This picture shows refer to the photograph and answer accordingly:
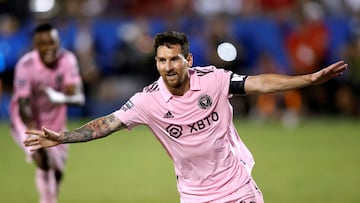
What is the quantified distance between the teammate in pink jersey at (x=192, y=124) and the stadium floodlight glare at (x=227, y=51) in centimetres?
1338

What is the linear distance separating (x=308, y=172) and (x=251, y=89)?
7.36 meters

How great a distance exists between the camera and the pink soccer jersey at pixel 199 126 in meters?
7.38

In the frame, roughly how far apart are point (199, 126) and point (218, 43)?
45.3 feet

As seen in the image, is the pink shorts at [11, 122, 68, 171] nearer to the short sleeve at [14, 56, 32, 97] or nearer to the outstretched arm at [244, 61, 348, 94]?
the short sleeve at [14, 56, 32, 97]

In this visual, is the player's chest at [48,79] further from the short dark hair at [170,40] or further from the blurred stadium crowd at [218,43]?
the blurred stadium crowd at [218,43]

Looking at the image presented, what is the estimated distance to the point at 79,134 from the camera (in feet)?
24.5

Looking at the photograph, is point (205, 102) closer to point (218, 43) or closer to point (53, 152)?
point (53, 152)

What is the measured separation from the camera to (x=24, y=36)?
70.6 ft

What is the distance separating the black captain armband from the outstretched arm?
45mm

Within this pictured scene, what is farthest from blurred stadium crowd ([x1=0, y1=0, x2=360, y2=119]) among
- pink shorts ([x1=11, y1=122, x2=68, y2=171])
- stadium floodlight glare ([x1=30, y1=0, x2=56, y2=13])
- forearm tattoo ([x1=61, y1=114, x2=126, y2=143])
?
forearm tattoo ([x1=61, y1=114, x2=126, y2=143])

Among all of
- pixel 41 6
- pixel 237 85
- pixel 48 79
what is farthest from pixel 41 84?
pixel 41 6

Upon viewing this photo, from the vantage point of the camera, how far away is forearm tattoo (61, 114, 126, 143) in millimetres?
7445

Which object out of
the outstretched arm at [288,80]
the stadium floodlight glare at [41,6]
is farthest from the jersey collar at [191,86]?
the stadium floodlight glare at [41,6]

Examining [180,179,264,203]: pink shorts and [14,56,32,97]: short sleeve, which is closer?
[180,179,264,203]: pink shorts
